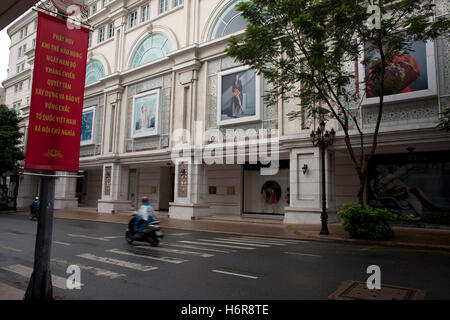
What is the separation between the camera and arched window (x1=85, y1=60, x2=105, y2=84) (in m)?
32.2

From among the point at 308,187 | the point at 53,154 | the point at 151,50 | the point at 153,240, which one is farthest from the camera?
the point at 151,50

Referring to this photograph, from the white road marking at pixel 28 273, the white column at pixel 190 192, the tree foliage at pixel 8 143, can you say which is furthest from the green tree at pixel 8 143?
the white road marking at pixel 28 273

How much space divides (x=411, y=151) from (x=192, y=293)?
50.0 feet

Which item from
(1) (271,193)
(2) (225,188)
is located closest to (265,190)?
(1) (271,193)

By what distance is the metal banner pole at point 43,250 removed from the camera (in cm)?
457

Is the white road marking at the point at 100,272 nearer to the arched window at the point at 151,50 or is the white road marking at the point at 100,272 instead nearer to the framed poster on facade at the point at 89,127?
the arched window at the point at 151,50

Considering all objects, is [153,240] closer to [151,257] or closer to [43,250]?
[151,257]

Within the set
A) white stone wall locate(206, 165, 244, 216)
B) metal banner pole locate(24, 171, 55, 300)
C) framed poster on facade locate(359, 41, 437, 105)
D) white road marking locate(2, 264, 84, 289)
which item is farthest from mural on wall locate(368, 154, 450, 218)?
metal banner pole locate(24, 171, 55, 300)

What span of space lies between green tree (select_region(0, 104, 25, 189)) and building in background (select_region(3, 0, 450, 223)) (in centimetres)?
491

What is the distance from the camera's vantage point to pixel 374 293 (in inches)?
218

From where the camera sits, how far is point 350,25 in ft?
38.0

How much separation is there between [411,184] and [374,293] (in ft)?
48.1
